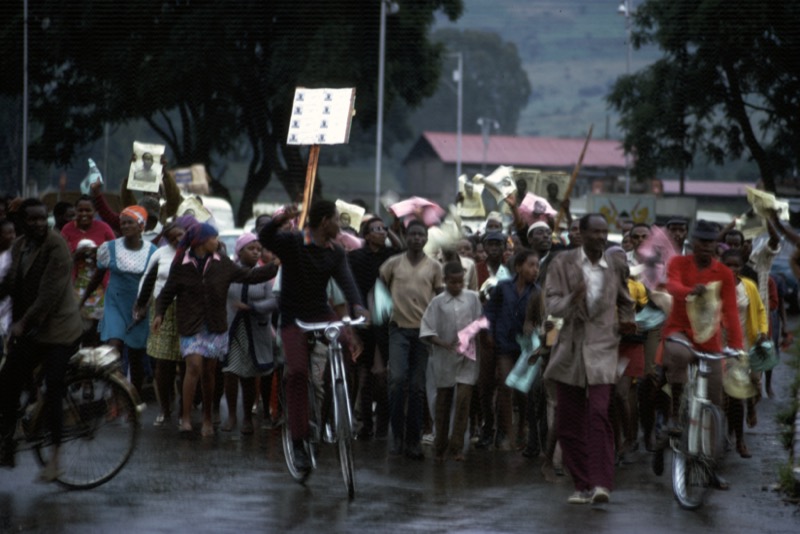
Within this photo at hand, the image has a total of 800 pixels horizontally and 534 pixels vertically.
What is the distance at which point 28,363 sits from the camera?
31.4 ft

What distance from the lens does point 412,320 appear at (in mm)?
12281

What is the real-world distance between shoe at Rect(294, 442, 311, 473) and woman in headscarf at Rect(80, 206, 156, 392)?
3.77 meters

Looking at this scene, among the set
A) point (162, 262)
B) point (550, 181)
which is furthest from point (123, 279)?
point (550, 181)

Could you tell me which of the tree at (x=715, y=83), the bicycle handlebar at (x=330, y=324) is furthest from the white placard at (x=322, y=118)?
the tree at (x=715, y=83)

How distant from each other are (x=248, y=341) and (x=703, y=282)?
4382mm

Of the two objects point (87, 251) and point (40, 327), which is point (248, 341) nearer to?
point (87, 251)

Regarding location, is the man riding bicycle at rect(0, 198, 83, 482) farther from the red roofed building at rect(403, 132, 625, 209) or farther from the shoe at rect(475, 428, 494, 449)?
the red roofed building at rect(403, 132, 625, 209)

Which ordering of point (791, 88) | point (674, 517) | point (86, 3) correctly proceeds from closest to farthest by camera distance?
point (674, 517)
point (86, 3)
point (791, 88)

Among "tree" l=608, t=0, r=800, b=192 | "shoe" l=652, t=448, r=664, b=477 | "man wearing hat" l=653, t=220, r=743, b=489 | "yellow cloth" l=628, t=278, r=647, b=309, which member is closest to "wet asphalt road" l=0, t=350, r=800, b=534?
"shoe" l=652, t=448, r=664, b=477

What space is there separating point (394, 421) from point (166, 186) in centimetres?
487

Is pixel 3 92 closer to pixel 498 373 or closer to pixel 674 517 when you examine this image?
pixel 498 373

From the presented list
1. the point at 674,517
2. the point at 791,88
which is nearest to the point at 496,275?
the point at 674,517

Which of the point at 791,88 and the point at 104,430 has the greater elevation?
the point at 791,88

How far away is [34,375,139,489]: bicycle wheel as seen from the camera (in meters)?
9.68
